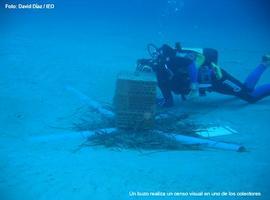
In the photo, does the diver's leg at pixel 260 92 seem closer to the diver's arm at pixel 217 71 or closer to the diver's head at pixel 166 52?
the diver's arm at pixel 217 71

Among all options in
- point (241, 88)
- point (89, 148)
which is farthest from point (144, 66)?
point (241, 88)

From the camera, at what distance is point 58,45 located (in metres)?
13.3

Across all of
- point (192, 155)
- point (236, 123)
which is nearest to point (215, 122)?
point (236, 123)

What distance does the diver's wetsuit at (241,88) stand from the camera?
6763mm

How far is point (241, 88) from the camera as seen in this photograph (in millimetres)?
6918

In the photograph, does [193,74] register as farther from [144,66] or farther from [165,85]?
[144,66]

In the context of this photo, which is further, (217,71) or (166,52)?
(217,71)

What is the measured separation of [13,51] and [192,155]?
823 cm

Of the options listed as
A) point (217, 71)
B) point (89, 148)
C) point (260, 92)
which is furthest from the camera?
point (260, 92)

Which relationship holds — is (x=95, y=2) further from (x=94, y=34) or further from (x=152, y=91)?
(x=152, y=91)

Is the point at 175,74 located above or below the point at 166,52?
below

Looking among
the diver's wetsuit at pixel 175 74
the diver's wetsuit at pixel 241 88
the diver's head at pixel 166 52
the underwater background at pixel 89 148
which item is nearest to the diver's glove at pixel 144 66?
the diver's wetsuit at pixel 175 74

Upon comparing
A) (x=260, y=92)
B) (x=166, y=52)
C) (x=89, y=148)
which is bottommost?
(x=89, y=148)

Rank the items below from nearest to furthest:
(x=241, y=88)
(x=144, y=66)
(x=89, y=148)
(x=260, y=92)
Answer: (x=89, y=148)
(x=144, y=66)
(x=241, y=88)
(x=260, y=92)
